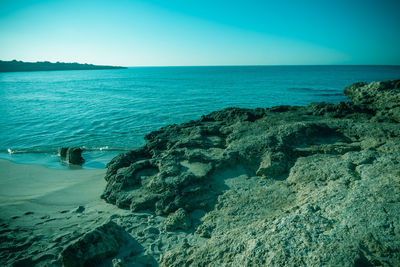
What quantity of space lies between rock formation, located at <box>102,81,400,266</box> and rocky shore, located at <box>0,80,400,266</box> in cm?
2

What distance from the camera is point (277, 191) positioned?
451 centimetres

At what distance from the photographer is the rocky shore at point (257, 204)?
110 inches

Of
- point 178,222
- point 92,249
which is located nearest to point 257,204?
point 178,222

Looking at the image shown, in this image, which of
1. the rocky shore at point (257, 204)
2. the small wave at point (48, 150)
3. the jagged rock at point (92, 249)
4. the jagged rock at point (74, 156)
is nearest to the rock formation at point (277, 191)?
the rocky shore at point (257, 204)

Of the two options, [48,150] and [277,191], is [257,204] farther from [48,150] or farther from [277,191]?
[48,150]

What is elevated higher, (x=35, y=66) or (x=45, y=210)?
(x=35, y=66)

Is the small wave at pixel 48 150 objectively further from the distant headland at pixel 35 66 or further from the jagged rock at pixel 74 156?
the distant headland at pixel 35 66

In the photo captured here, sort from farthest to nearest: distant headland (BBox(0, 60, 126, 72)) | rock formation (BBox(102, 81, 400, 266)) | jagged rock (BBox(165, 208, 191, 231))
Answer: distant headland (BBox(0, 60, 126, 72)), jagged rock (BBox(165, 208, 191, 231)), rock formation (BBox(102, 81, 400, 266))

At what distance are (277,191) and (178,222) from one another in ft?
7.31

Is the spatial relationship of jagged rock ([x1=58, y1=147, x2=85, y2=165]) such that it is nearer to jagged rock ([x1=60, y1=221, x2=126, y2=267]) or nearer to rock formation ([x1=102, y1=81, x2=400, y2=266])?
rock formation ([x1=102, y1=81, x2=400, y2=266])

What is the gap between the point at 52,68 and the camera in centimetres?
15750

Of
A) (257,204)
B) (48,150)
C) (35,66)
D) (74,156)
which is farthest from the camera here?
(35,66)

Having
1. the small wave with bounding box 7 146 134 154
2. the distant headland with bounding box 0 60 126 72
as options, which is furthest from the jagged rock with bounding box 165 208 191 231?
the distant headland with bounding box 0 60 126 72

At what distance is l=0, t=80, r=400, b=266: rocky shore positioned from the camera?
9.16 ft
